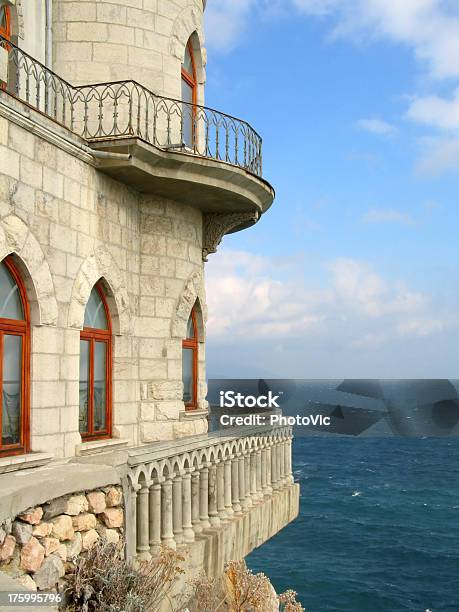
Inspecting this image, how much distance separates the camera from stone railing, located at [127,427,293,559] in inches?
298

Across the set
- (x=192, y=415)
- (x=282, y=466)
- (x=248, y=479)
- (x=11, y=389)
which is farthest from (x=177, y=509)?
(x=282, y=466)

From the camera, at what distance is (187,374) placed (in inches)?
477

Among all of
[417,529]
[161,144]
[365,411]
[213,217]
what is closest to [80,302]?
[161,144]

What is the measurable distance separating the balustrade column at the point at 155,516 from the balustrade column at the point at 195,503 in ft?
3.56

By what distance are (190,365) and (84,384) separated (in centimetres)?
271

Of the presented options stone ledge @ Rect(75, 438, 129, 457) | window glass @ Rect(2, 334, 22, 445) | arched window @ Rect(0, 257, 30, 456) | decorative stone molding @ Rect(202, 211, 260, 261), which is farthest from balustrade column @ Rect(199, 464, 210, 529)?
decorative stone molding @ Rect(202, 211, 260, 261)

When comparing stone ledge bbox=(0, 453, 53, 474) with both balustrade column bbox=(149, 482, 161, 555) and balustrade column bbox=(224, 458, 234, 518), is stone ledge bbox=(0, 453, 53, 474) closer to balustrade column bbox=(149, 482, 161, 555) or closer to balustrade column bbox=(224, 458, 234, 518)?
balustrade column bbox=(149, 482, 161, 555)

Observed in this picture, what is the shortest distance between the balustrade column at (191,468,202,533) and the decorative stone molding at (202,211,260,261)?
15.1 feet

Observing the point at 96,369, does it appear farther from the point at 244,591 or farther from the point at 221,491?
the point at 244,591

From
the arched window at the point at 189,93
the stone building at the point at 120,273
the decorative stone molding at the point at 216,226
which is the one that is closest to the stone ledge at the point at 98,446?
the stone building at the point at 120,273

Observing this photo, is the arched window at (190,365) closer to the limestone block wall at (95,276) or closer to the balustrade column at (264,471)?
the limestone block wall at (95,276)

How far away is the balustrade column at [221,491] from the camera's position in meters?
9.58

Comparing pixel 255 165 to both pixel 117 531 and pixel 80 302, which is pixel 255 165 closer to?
pixel 80 302

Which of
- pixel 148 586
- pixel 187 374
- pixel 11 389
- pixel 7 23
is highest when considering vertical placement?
pixel 7 23
